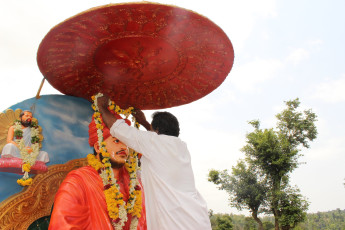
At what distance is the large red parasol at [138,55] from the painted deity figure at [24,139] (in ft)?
1.90

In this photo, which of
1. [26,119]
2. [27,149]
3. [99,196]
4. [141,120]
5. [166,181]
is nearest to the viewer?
[166,181]

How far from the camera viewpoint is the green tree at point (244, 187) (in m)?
27.6

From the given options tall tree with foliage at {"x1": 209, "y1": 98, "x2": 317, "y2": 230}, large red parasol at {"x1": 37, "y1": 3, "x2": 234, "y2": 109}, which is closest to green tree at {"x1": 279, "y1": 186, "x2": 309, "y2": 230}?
tall tree with foliage at {"x1": 209, "y1": 98, "x2": 317, "y2": 230}

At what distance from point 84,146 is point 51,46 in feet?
6.08

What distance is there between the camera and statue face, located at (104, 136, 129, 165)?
363 cm

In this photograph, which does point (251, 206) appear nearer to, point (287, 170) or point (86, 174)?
point (287, 170)

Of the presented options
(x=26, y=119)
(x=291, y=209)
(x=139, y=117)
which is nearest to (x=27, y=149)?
(x=26, y=119)

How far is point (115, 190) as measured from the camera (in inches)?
130

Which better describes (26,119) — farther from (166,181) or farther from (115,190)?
(166,181)

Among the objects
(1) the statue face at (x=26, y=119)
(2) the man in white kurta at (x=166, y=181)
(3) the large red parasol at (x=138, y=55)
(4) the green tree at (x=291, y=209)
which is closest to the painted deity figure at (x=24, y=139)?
(1) the statue face at (x=26, y=119)

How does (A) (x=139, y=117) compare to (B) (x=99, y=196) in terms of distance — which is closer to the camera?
(B) (x=99, y=196)

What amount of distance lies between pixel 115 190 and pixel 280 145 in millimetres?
25539

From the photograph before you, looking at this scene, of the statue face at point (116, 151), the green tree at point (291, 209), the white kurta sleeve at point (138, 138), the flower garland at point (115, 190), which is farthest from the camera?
the green tree at point (291, 209)

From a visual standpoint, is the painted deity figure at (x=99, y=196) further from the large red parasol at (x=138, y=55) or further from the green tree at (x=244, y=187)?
the green tree at (x=244, y=187)
